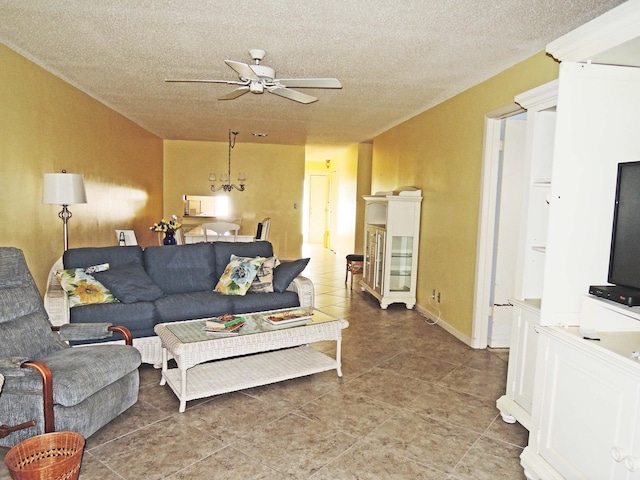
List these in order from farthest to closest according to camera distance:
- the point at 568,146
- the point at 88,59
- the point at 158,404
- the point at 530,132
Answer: the point at 88,59
the point at 158,404
the point at 530,132
the point at 568,146

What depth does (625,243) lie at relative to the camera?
200 centimetres

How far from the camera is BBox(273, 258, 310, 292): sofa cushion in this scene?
13.7ft

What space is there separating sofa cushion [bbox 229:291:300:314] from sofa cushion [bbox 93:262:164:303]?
2.24 ft

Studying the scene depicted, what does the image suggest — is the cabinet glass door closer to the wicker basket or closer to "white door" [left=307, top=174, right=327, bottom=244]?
the wicker basket

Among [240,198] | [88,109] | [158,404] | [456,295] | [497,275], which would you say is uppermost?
[88,109]

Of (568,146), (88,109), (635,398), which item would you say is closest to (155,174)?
(88,109)

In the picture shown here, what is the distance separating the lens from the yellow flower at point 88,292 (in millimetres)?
3408

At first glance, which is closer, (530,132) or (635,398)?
(635,398)

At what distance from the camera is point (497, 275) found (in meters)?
4.21

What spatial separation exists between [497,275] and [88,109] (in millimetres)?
4940

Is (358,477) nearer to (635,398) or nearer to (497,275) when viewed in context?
(635,398)

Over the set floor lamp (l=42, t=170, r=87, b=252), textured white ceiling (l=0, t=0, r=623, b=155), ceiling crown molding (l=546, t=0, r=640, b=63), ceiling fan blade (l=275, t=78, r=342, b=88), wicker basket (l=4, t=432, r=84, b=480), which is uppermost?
textured white ceiling (l=0, t=0, r=623, b=155)

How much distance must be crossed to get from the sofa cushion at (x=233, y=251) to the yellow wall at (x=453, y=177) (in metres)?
2.00

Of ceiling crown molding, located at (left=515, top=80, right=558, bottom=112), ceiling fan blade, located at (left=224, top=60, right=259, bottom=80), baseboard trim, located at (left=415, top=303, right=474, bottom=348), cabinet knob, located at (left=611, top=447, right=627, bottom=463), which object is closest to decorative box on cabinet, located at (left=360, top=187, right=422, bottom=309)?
baseboard trim, located at (left=415, top=303, right=474, bottom=348)
